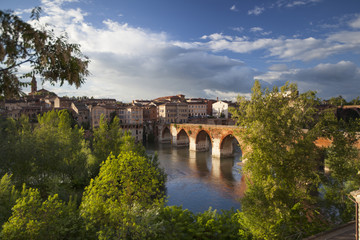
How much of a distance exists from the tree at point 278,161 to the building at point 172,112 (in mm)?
64689

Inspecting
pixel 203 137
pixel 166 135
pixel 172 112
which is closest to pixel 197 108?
pixel 172 112

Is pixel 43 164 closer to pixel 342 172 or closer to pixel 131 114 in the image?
pixel 342 172

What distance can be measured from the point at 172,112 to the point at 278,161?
67.4 meters

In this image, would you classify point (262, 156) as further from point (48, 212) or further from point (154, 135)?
point (154, 135)

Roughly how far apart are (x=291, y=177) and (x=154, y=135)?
5930cm

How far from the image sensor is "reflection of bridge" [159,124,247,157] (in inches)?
1735

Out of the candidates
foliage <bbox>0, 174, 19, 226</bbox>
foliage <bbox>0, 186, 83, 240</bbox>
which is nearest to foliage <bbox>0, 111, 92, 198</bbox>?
foliage <bbox>0, 174, 19, 226</bbox>

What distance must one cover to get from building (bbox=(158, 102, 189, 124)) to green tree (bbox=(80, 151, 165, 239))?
213 ft

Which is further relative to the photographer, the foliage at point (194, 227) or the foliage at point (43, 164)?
the foliage at point (43, 164)

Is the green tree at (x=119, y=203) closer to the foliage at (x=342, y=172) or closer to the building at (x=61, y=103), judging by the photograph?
the foliage at (x=342, y=172)

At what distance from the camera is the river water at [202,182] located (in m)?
23.4

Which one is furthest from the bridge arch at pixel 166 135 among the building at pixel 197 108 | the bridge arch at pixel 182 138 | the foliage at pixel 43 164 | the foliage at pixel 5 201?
the foliage at pixel 5 201

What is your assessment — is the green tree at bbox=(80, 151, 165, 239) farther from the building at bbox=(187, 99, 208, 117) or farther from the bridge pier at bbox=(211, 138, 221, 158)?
the building at bbox=(187, 99, 208, 117)

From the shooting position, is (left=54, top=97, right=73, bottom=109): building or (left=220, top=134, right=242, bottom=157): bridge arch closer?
(left=220, top=134, right=242, bottom=157): bridge arch
